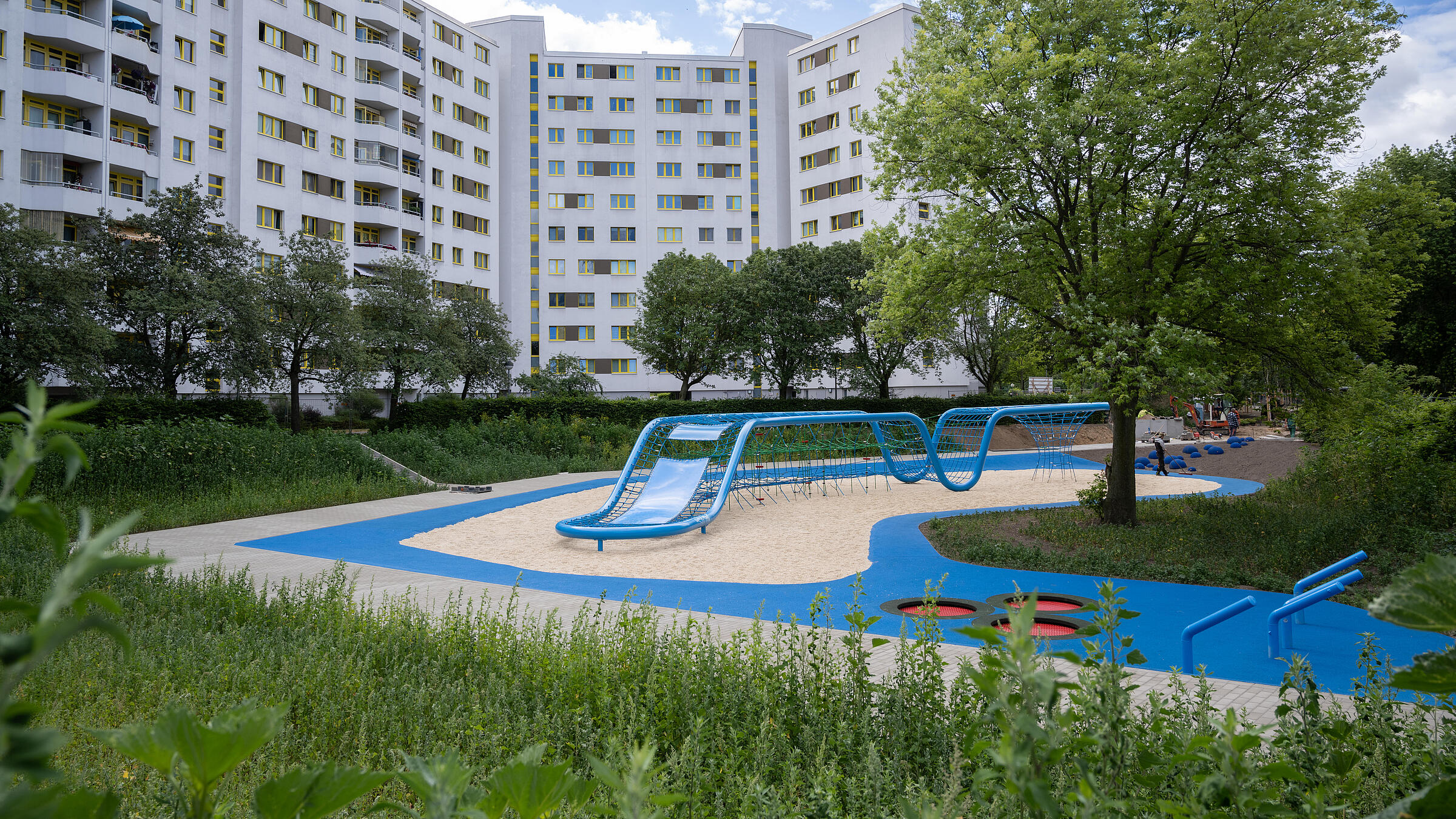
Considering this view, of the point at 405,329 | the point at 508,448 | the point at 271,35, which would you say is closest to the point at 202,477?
the point at 508,448

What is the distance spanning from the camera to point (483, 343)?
42.1 meters

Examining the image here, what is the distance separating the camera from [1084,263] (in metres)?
12.5

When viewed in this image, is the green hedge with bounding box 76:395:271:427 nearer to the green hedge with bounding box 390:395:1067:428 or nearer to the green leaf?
the green hedge with bounding box 390:395:1067:428

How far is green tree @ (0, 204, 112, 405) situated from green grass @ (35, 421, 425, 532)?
28.3 ft

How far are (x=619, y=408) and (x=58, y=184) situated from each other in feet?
87.0

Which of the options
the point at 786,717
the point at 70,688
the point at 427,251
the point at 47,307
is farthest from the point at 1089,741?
the point at 427,251

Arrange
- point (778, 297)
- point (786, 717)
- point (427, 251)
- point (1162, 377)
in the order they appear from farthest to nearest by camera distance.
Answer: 1. point (427, 251)
2. point (778, 297)
3. point (1162, 377)
4. point (786, 717)

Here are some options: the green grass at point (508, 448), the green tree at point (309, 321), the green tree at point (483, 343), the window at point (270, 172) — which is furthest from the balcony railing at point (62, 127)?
the green grass at point (508, 448)

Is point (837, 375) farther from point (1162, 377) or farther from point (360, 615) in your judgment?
point (360, 615)

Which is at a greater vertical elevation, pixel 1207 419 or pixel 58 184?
pixel 58 184

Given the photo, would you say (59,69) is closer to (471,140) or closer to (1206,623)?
(471,140)

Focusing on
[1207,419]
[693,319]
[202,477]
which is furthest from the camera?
[1207,419]

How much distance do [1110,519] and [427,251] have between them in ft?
155

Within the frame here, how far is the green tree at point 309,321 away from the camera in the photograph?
30.4 meters
